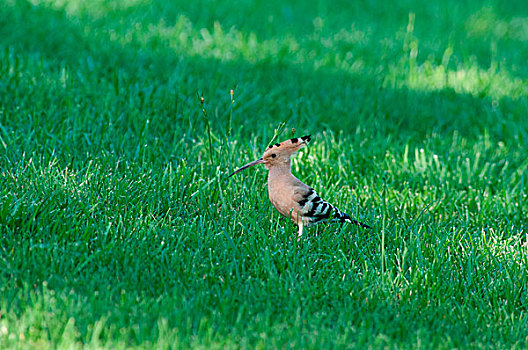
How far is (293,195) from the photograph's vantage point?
151 inches

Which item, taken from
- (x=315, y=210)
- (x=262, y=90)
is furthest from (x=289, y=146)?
(x=262, y=90)

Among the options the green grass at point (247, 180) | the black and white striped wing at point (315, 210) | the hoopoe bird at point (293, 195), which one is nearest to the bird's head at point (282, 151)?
the hoopoe bird at point (293, 195)

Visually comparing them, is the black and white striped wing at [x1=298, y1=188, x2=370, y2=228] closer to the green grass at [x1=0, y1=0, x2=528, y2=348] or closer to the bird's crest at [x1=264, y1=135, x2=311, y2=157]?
the green grass at [x1=0, y1=0, x2=528, y2=348]

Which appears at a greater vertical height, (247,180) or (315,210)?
(315,210)

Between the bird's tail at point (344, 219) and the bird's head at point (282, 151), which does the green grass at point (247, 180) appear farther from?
the bird's head at point (282, 151)

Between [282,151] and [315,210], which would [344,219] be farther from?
[282,151]

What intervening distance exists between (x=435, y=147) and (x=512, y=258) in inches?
78.9

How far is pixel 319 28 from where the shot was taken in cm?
842

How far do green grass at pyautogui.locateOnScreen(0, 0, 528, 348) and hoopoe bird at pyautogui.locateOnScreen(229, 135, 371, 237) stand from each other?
15cm

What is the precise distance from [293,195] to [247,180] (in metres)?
0.93

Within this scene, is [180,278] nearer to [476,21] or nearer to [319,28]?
[319,28]

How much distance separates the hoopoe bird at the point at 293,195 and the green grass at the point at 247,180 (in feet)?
0.50

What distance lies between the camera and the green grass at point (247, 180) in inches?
127

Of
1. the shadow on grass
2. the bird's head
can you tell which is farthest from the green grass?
the bird's head
